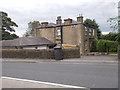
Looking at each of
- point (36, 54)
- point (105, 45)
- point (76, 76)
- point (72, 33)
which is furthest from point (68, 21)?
point (76, 76)

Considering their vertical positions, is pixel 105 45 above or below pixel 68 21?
below

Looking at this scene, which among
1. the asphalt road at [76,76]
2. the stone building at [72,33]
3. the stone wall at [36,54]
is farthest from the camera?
the stone building at [72,33]

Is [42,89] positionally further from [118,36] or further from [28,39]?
[28,39]

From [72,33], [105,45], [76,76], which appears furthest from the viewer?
[72,33]

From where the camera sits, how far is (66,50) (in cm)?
2292

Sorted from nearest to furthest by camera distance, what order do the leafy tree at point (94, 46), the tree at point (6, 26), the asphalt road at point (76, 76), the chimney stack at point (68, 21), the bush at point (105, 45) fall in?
the asphalt road at point (76, 76), the bush at point (105, 45), the chimney stack at point (68, 21), the leafy tree at point (94, 46), the tree at point (6, 26)

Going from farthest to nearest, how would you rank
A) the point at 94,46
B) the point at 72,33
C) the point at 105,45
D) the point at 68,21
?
1. the point at 94,46
2. the point at 68,21
3. the point at 72,33
4. the point at 105,45

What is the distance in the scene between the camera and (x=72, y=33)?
38.5 meters

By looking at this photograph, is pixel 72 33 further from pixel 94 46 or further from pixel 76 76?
pixel 76 76

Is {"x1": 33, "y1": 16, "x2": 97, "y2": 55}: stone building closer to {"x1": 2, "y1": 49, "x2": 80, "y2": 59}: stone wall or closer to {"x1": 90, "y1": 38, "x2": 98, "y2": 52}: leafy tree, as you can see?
{"x1": 90, "y1": 38, "x2": 98, "y2": 52}: leafy tree

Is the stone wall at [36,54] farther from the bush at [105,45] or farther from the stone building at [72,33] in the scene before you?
the bush at [105,45]

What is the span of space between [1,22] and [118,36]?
39.2 m

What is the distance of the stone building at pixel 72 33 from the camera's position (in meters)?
37.5

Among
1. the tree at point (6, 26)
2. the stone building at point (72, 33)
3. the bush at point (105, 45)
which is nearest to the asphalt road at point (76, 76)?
the stone building at point (72, 33)
